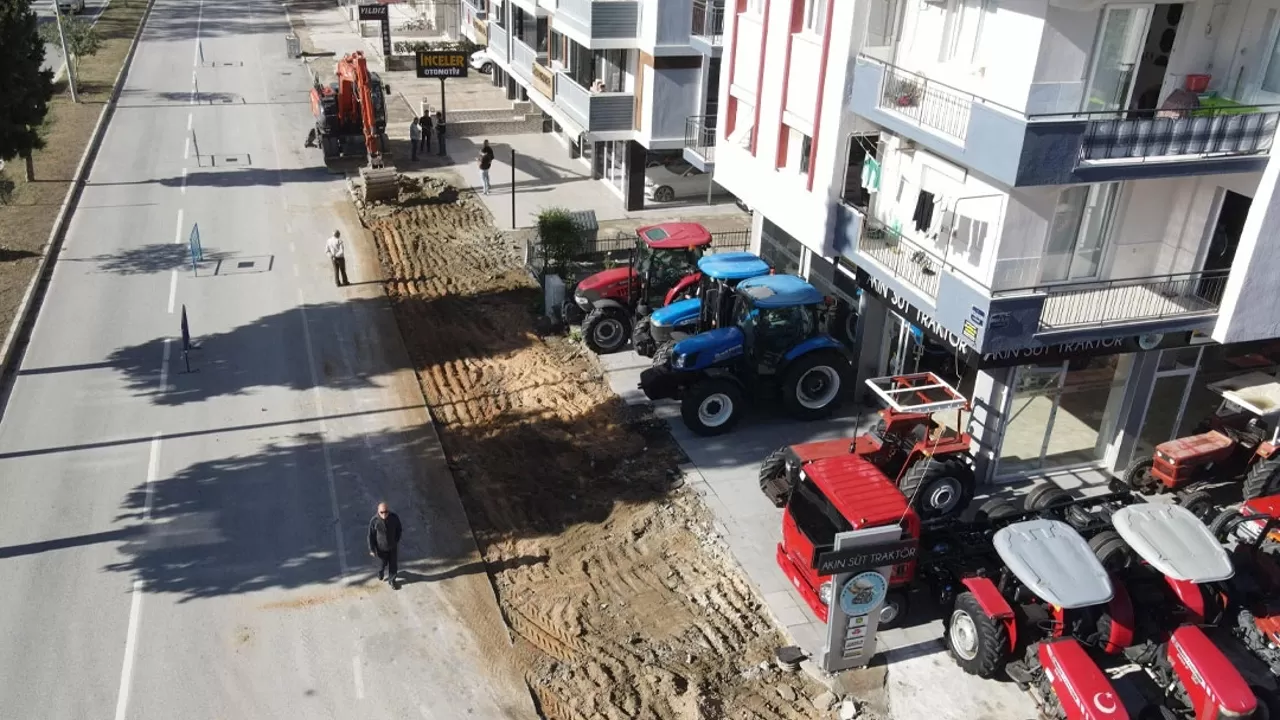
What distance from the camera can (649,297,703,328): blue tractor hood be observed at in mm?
19359

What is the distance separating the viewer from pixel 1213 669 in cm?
1131

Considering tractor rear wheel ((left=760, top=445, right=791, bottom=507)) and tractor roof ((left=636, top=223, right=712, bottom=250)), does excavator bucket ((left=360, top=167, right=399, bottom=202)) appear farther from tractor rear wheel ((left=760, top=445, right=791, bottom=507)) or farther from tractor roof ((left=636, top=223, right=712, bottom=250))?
tractor rear wheel ((left=760, top=445, right=791, bottom=507))

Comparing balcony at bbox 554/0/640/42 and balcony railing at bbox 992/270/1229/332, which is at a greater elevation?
balcony at bbox 554/0/640/42

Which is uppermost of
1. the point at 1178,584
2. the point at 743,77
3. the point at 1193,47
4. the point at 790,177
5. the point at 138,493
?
the point at 1193,47

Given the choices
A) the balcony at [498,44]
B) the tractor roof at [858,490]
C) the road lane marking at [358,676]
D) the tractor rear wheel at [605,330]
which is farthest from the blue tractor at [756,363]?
the balcony at [498,44]

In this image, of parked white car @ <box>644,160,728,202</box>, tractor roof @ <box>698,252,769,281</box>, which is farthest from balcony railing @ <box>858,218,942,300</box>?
parked white car @ <box>644,160,728,202</box>

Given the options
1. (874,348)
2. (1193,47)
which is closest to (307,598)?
(874,348)

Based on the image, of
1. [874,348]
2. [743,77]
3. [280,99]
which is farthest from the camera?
[280,99]

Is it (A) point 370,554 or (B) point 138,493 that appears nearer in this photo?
(A) point 370,554

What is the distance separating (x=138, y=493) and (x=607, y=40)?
17.1 meters

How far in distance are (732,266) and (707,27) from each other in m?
9.11

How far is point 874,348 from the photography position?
19.2 m

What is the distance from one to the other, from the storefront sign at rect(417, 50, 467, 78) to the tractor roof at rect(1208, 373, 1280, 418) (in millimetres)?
26572

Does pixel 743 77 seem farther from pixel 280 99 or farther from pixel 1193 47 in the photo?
pixel 280 99
